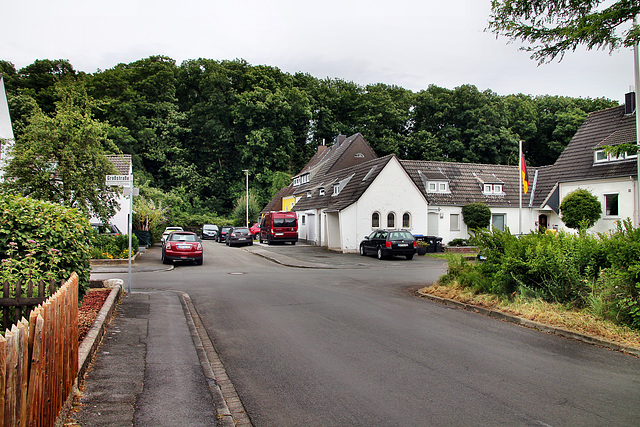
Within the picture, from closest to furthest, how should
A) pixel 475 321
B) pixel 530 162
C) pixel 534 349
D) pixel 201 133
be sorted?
pixel 534 349
pixel 475 321
pixel 530 162
pixel 201 133

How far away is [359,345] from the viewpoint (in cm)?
766

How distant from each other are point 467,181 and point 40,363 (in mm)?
38578

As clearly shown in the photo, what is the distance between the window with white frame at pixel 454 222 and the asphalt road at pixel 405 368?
→ 2602 centimetres

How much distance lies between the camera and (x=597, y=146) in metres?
29.4

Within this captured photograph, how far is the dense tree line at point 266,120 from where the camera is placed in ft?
210

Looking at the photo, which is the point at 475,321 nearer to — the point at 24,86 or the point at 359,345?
the point at 359,345

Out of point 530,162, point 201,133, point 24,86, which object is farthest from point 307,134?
point 24,86

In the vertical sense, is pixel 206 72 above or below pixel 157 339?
above

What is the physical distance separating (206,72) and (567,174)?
58.3 meters

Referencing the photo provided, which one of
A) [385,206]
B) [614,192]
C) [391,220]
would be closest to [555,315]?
[614,192]

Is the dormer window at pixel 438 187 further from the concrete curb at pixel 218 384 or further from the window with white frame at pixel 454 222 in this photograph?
the concrete curb at pixel 218 384

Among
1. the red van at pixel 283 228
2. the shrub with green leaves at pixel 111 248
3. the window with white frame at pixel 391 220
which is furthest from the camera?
the red van at pixel 283 228

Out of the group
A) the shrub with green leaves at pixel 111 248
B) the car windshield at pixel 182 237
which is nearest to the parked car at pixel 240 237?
the car windshield at pixel 182 237

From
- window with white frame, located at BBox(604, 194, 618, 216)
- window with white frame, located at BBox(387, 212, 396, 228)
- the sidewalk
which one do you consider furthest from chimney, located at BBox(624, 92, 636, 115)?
the sidewalk
